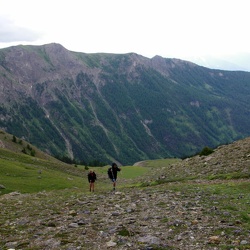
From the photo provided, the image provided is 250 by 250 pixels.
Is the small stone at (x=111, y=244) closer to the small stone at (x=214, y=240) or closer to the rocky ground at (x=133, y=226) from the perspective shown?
the rocky ground at (x=133, y=226)

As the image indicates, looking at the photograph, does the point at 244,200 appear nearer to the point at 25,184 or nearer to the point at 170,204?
the point at 170,204

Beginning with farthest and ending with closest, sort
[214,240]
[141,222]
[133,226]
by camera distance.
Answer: [141,222] < [133,226] < [214,240]

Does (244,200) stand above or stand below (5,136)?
below

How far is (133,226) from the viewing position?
15.6 meters

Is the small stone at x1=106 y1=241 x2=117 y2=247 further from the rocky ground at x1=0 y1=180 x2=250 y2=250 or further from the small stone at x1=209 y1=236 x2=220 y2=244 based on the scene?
the small stone at x1=209 y1=236 x2=220 y2=244

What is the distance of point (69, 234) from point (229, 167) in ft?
76.9

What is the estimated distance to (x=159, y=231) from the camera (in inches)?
567

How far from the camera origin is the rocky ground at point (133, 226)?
1290 centimetres

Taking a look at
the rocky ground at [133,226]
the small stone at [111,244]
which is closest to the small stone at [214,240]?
the rocky ground at [133,226]

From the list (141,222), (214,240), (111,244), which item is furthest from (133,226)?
(214,240)

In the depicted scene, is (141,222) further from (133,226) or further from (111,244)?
(111,244)

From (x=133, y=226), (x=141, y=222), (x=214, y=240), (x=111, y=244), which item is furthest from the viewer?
(x=141, y=222)

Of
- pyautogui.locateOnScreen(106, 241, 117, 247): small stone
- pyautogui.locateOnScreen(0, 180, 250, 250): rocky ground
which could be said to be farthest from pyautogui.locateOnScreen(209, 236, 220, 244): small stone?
pyautogui.locateOnScreen(106, 241, 117, 247): small stone

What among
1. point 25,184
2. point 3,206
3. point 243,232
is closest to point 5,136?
point 25,184
